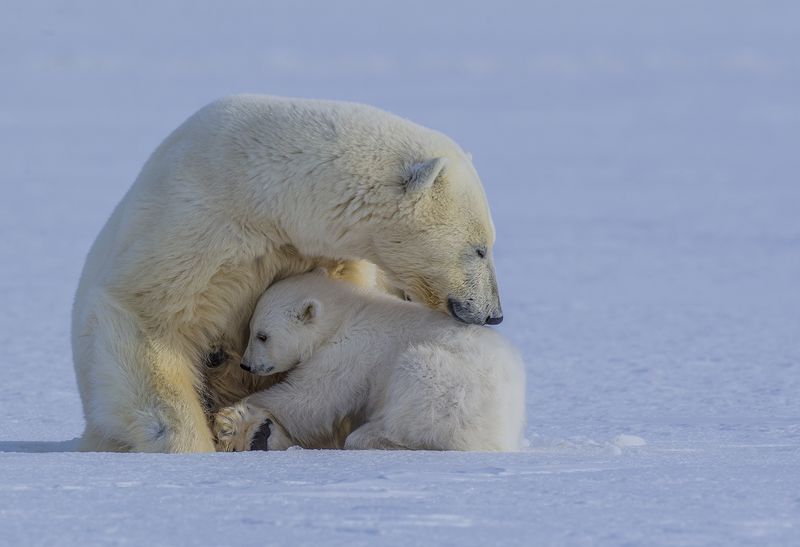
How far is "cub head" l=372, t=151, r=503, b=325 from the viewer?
12.5 ft

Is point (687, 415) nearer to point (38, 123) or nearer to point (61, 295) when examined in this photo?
point (61, 295)

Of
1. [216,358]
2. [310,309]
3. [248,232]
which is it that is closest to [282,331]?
[310,309]

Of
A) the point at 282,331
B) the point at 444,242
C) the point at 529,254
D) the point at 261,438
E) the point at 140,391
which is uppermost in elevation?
the point at 444,242

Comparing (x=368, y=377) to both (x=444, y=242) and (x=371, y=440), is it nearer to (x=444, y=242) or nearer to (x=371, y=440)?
(x=371, y=440)

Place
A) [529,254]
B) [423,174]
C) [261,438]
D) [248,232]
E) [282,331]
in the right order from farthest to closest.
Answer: [529,254] < [282,331] < [261,438] < [248,232] < [423,174]

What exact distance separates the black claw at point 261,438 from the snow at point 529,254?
41 centimetres

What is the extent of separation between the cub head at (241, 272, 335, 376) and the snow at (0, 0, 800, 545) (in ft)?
1.96

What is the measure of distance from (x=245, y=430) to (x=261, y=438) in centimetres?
5

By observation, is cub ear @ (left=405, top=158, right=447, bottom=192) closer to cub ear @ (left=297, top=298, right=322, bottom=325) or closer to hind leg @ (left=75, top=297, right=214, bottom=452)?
cub ear @ (left=297, top=298, right=322, bottom=325)

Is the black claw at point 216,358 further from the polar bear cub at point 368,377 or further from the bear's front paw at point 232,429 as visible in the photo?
the bear's front paw at point 232,429

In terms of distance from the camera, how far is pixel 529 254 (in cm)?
1049

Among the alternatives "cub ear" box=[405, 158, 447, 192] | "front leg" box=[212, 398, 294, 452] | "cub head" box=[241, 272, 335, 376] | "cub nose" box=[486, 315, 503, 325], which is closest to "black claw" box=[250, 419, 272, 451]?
"front leg" box=[212, 398, 294, 452]

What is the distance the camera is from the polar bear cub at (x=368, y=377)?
12.2 feet

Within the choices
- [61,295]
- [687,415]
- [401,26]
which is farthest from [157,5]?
[687,415]
